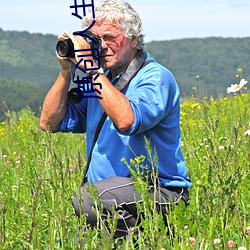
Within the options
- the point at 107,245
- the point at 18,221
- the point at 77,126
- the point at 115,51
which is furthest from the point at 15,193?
the point at 107,245

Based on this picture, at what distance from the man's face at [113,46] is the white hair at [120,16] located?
0.03 meters

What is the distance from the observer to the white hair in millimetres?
3543

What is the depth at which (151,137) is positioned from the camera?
3.53m

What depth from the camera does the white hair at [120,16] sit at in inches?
139

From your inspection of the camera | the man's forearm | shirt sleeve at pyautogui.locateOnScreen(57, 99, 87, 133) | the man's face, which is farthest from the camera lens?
shirt sleeve at pyautogui.locateOnScreen(57, 99, 87, 133)

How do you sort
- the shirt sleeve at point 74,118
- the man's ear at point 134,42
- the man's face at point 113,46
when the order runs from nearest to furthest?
1. the man's face at point 113,46
2. the man's ear at point 134,42
3. the shirt sleeve at point 74,118

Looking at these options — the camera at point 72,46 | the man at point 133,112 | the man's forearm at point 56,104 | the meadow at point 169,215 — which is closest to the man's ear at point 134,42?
the man at point 133,112

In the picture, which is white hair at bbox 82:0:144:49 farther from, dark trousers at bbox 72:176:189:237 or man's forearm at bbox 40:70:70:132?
dark trousers at bbox 72:176:189:237

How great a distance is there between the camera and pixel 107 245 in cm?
177

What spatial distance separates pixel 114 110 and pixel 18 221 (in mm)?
720

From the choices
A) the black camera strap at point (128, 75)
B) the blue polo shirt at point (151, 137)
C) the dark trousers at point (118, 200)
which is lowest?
the dark trousers at point (118, 200)

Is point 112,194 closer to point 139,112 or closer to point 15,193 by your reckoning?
point 139,112

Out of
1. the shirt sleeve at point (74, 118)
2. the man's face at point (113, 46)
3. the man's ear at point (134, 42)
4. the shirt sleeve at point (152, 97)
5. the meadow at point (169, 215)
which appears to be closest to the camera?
the meadow at point (169, 215)

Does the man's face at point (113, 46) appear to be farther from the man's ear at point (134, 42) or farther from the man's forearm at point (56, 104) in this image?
the man's forearm at point (56, 104)
